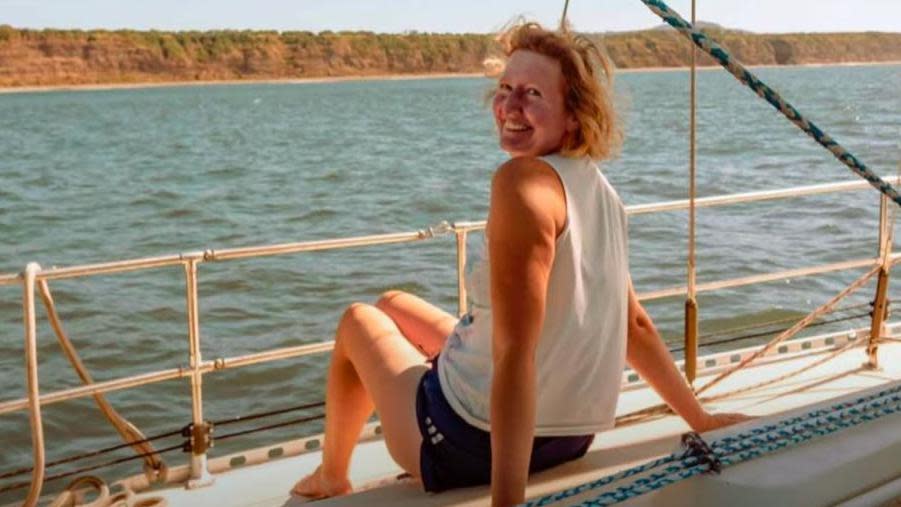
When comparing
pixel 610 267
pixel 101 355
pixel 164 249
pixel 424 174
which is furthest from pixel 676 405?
pixel 424 174

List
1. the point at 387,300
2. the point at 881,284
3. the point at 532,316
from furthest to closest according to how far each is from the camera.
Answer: the point at 881,284, the point at 387,300, the point at 532,316

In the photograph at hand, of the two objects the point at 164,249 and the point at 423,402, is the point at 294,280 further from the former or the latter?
the point at 423,402

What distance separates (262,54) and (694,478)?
101 meters

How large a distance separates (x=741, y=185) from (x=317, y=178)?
7444 millimetres

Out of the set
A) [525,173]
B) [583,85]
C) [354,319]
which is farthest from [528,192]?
[354,319]

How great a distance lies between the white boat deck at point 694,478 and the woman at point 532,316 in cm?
6

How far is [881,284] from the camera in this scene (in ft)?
11.4

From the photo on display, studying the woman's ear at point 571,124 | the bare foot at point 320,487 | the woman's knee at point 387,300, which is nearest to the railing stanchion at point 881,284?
the woman's knee at point 387,300

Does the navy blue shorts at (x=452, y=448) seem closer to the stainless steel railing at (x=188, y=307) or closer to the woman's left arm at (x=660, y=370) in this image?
the woman's left arm at (x=660, y=370)

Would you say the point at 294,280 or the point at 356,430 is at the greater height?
the point at 356,430

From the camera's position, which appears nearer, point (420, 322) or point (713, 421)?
point (713, 421)

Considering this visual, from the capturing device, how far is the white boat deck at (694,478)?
1577mm

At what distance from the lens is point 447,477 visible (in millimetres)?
1947

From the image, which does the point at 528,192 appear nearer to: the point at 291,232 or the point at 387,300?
the point at 387,300
